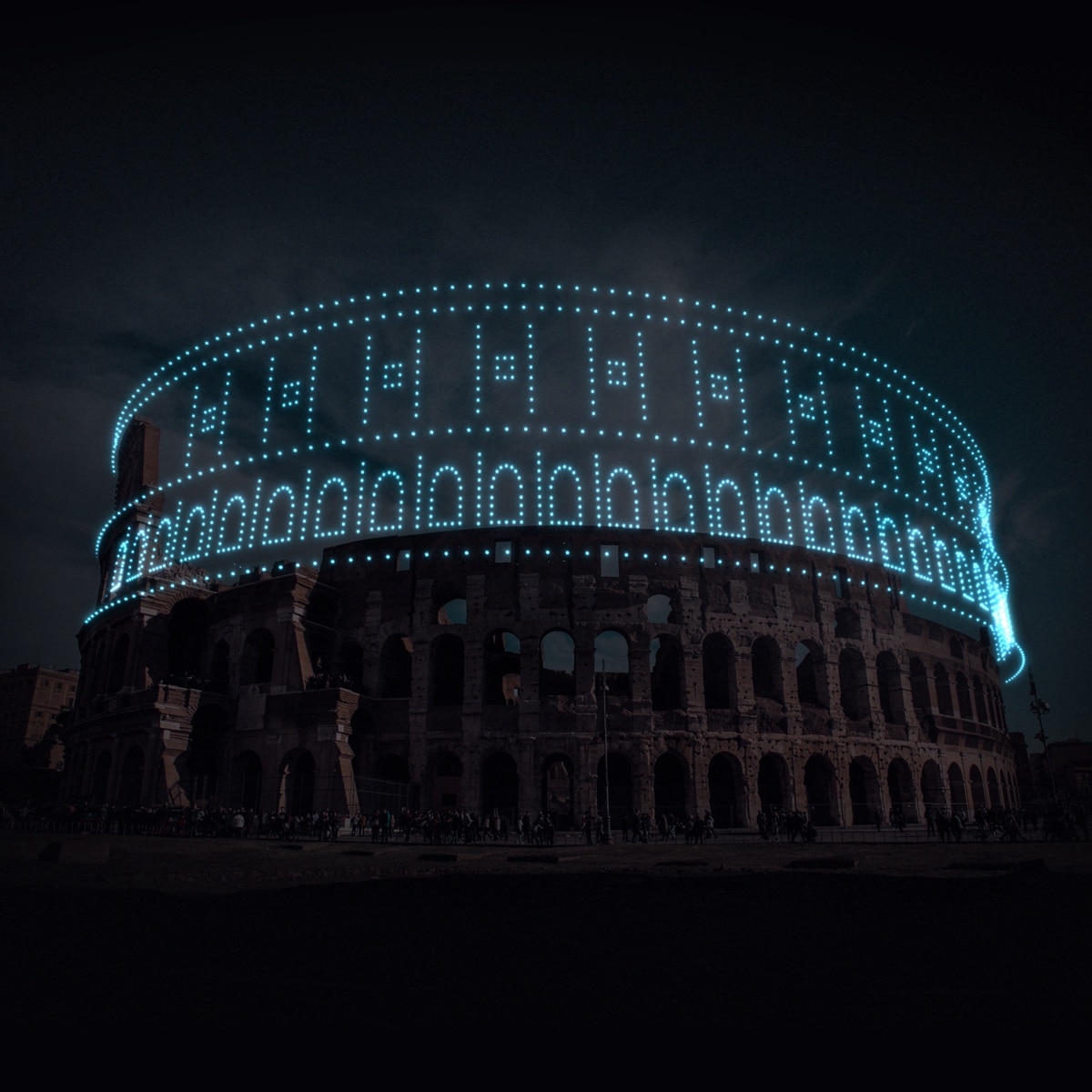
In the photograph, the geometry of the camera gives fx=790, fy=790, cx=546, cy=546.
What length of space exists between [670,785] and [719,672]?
5.69 metres

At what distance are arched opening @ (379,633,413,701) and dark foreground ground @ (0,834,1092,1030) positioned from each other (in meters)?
19.4

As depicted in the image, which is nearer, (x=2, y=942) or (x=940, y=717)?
(x=2, y=942)

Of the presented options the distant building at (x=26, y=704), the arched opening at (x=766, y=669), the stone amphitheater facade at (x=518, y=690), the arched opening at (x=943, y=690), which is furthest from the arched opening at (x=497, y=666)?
the distant building at (x=26, y=704)

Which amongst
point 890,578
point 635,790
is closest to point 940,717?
point 890,578

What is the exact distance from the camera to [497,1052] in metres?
4.80

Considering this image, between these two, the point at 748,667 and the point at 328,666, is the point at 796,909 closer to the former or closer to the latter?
the point at 748,667

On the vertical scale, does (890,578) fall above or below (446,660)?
above

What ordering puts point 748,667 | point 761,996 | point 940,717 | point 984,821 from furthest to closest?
point 940,717 → point 748,667 → point 984,821 → point 761,996

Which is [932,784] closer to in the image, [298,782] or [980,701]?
[980,701]

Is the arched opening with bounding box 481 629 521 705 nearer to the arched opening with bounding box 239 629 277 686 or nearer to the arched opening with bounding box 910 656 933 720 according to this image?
the arched opening with bounding box 239 629 277 686

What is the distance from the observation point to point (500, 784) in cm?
3516

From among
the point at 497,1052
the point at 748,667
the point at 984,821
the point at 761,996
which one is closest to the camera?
the point at 497,1052

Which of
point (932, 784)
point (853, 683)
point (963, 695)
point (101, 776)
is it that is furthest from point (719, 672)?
point (101, 776)

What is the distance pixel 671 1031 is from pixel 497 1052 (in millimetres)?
1239
